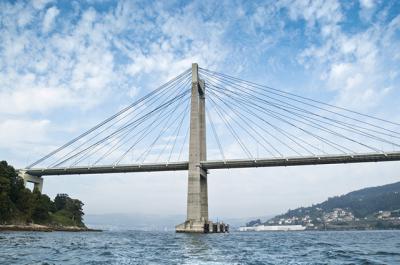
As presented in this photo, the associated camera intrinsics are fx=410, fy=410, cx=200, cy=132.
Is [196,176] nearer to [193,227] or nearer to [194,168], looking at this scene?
[194,168]

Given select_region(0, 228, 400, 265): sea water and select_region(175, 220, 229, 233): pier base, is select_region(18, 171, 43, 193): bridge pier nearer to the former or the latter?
select_region(175, 220, 229, 233): pier base

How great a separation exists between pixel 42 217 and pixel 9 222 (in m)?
14.9

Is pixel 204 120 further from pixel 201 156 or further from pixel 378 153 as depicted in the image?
pixel 378 153

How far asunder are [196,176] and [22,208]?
32230mm

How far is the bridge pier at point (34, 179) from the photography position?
263ft

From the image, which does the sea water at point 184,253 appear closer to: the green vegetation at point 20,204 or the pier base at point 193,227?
the pier base at point 193,227

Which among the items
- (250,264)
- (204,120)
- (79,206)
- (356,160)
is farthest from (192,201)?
(79,206)

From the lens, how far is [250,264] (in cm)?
1850

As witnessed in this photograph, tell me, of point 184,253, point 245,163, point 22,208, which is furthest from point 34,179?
point 184,253

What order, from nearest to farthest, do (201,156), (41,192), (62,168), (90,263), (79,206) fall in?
(90,263) → (201,156) → (62,168) → (41,192) → (79,206)

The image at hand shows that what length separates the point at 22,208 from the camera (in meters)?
72.2

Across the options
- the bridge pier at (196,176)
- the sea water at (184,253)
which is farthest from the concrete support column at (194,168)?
the sea water at (184,253)

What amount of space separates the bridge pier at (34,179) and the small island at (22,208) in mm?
1988

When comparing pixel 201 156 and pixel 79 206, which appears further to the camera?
pixel 79 206
